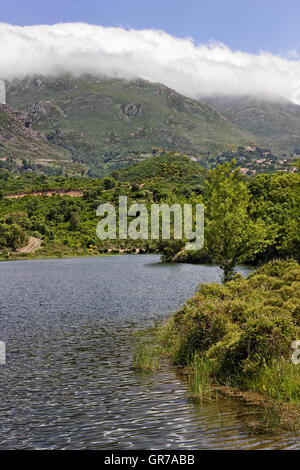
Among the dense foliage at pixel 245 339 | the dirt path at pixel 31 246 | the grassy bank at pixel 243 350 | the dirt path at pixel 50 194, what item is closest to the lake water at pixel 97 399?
the grassy bank at pixel 243 350

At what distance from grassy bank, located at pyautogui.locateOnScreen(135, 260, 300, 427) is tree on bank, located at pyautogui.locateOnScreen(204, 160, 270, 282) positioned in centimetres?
1554

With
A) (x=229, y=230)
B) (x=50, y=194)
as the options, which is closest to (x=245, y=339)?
(x=229, y=230)

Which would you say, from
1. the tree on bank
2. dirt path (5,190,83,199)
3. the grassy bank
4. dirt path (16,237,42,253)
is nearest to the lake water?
the grassy bank

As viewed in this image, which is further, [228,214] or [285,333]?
[228,214]

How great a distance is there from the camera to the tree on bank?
132ft

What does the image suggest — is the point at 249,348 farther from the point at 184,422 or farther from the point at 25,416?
the point at 25,416

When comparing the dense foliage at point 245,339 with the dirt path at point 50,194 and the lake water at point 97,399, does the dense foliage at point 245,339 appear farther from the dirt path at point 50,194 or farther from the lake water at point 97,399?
the dirt path at point 50,194

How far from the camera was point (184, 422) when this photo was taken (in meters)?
13.3

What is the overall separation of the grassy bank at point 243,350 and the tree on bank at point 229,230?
51.0ft

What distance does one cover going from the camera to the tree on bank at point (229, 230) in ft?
132

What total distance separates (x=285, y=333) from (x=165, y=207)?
126209 millimetres

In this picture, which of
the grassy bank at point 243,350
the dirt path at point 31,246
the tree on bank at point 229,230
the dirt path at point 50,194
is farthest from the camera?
the dirt path at point 50,194

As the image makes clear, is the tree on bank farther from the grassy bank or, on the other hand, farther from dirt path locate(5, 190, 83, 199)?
dirt path locate(5, 190, 83, 199)
